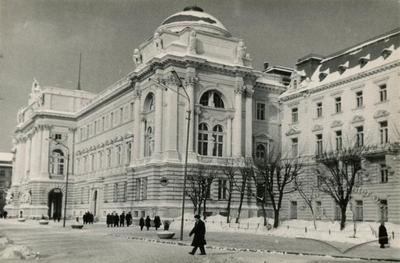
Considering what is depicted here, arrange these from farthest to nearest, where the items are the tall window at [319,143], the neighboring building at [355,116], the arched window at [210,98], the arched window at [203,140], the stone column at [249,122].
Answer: the stone column at [249,122] < the arched window at [210,98] < the arched window at [203,140] < the tall window at [319,143] < the neighboring building at [355,116]

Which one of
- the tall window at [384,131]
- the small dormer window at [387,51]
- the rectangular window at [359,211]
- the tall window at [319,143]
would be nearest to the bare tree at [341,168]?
the rectangular window at [359,211]

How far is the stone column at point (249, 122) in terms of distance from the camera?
200 ft

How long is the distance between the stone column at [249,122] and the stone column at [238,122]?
4.34ft

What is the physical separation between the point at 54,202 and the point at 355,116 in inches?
2280

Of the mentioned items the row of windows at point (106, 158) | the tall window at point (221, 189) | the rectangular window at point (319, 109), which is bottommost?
the tall window at point (221, 189)

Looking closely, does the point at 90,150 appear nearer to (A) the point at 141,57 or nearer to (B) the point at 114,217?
(A) the point at 141,57

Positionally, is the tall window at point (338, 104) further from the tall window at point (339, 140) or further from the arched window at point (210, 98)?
the arched window at point (210, 98)

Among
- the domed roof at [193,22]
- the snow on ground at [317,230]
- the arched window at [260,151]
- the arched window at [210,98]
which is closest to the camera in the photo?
the snow on ground at [317,230]

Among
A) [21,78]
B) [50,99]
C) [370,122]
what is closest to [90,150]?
[50,99]

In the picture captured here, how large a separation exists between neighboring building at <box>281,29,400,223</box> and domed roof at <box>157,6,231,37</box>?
34.1 ft

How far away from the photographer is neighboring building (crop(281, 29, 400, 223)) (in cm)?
4653

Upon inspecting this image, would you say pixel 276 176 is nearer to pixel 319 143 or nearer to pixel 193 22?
pixel 319 143

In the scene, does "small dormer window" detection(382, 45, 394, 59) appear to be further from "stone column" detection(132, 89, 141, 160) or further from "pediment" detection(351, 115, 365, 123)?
"stone column" detection(132, 89, 141, 160)

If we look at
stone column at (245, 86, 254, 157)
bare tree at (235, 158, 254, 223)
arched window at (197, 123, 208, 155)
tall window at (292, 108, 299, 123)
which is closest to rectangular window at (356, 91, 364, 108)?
tall window at (292, 108, 299, 123)
